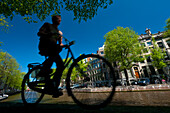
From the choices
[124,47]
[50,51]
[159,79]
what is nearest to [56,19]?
[50,51]

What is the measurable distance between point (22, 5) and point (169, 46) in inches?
1720

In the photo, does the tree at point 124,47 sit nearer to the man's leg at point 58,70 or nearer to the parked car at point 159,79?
the parked car at point 159,79

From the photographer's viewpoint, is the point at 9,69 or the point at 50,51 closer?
the point at 50,51

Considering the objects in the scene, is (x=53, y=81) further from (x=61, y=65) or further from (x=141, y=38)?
(x=141, y=38)

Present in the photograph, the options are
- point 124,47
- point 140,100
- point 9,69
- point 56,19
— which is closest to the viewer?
point 56,19

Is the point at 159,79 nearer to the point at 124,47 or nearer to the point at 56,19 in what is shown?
the point at 124,47

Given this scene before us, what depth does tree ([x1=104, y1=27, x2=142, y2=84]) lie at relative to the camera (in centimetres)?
2103

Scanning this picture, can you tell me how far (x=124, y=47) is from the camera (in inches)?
840

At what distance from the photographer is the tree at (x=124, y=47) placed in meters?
21.0

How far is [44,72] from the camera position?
2113 mm

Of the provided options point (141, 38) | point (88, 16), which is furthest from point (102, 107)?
point (141, 38)

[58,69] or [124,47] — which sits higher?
[124,47]

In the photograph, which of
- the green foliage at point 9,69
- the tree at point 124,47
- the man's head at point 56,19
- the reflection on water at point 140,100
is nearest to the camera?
the man's head at point 56,19

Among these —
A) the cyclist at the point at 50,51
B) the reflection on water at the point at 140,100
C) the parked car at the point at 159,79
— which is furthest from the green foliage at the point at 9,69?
the parked car at the point at 159,79
